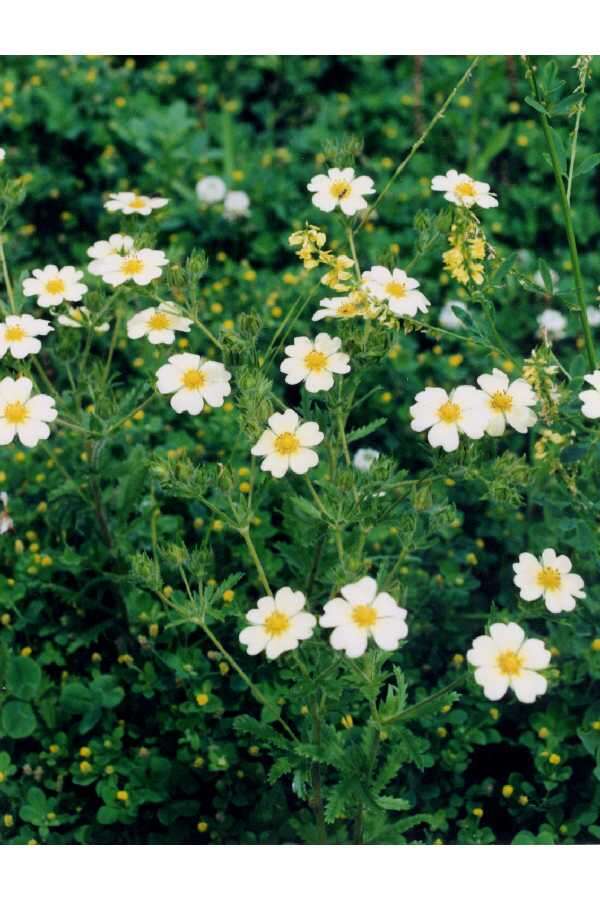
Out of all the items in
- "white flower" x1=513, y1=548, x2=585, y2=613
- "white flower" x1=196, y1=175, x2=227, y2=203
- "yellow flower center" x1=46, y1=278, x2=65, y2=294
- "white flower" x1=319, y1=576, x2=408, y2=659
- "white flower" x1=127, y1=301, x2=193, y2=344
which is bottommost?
"white flower" x1=319, y1=576, x2=408, y2=659

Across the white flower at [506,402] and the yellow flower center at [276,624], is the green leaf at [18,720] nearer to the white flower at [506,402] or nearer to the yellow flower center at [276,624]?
the yellow flower center at [276,624]

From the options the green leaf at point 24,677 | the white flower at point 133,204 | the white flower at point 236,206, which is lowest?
the green leaf at point 24,677

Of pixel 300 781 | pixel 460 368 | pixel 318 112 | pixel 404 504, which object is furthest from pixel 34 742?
pixel 318 112

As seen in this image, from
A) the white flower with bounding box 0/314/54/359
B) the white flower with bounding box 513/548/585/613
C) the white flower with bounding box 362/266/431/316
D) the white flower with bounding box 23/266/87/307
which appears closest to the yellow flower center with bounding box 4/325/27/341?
the white flower with bounding box 0/314/54/359

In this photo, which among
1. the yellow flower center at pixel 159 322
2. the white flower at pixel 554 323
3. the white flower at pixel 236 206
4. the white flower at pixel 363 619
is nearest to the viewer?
the white flower at pixel 363 619

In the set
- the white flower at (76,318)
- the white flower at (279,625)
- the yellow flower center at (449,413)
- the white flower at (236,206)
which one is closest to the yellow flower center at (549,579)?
the yellow flower center at (449,413)

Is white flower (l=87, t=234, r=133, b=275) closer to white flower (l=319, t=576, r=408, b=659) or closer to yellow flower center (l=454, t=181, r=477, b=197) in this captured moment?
yellow flower center (l=454, t=181, r=477, b=197)

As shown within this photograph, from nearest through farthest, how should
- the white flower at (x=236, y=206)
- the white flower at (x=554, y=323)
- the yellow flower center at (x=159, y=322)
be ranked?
the yellow flower center at (x=159, y=322), the white flower at (x=554, y=323), the white flower at (x=236, y=206)
